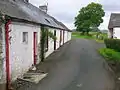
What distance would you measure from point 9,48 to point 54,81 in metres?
2.73

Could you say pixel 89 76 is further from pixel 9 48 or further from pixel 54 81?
pixel 9 48

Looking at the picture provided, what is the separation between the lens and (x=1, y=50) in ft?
29.3

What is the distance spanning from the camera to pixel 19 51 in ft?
37.8

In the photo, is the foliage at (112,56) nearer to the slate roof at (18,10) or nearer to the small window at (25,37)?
the slate roof at (18,10)

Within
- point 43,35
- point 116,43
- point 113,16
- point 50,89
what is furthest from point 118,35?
point 50,89

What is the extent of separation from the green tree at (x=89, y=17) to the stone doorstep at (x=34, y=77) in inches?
2351

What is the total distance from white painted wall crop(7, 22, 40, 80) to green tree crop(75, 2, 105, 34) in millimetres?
58139

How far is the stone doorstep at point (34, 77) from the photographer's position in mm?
10902

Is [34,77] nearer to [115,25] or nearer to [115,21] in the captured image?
[115,25]

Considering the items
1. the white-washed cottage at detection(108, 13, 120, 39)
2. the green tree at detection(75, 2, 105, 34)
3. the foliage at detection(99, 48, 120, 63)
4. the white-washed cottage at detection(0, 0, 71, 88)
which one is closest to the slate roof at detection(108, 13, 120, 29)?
the white-washed cottage at detection(108, 13, 120, 39)

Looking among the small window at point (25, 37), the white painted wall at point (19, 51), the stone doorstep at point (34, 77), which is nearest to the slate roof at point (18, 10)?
the white painted wall at point (19, 51)

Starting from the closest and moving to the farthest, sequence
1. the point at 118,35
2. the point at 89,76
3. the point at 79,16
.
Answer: the point at 89,76
the point at 118,35
the point at 79,16

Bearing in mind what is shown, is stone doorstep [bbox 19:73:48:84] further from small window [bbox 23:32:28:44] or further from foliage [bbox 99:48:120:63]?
foliage [bbox 99:48:120:63]

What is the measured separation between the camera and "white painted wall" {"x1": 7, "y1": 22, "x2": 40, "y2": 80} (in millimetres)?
10422
